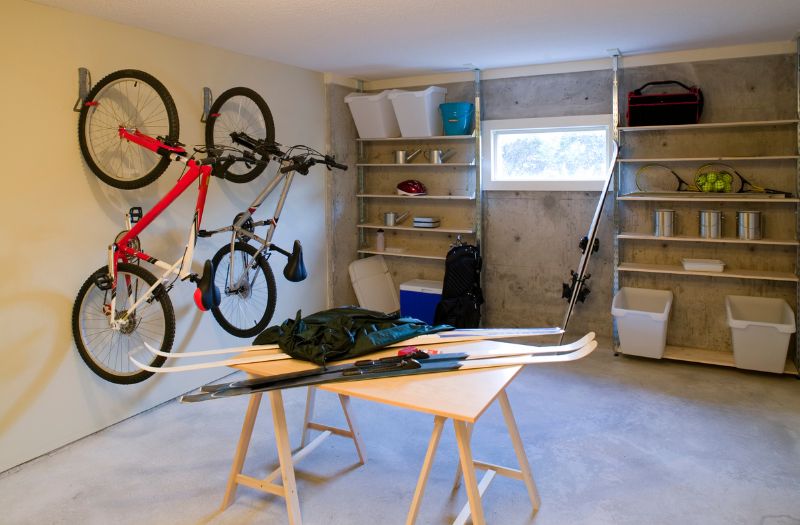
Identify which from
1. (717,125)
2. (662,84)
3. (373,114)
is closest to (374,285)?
(373,114)

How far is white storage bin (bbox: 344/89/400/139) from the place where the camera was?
5332mm

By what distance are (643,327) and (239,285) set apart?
3.06 meters

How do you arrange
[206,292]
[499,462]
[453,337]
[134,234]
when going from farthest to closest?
[134,234], [206,292], [499,462], [453,337]

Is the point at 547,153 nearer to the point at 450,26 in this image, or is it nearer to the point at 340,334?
the point at 450,26

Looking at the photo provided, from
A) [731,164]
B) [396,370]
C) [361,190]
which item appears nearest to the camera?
[396,370]

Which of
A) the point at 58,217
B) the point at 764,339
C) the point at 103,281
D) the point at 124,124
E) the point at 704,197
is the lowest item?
the point at 764,339

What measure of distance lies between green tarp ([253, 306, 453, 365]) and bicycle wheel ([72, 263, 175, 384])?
36.5 inches

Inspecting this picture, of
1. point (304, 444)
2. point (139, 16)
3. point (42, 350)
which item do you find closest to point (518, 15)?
point (139, 16)

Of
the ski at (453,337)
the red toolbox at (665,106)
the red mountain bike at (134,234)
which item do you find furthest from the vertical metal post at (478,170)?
the ski at (453,337)

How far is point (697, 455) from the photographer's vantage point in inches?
124

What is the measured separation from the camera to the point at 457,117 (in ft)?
17.1

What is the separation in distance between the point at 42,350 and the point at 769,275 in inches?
193

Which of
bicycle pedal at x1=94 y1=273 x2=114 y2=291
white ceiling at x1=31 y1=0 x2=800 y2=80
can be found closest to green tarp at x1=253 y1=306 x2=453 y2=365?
bicycle pedal at x1=94 y1=273 x2=114 y2=291

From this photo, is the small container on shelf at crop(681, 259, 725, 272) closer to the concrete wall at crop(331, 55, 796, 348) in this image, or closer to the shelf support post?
the concrete wall at crop(331, 55, 796, 348)
